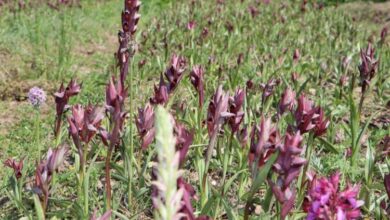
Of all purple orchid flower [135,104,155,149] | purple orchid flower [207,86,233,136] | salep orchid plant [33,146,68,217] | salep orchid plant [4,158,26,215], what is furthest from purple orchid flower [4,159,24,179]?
purple orchid flower [207,86,233,136]

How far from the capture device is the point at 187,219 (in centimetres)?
135

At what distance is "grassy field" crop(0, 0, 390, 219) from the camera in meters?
2.89

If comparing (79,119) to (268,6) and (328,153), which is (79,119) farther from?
(268,6)

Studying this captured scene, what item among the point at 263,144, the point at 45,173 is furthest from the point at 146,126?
the point at 263,144

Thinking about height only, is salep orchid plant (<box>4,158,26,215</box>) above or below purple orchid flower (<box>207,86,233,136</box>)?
below

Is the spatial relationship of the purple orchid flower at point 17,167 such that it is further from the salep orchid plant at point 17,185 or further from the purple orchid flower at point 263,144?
the purple orchid flower at point 263,144

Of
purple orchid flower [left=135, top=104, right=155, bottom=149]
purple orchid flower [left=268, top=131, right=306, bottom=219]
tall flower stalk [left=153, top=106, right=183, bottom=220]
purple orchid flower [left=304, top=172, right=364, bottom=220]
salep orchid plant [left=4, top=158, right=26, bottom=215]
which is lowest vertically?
salep orchid plant [left=4, top=158, right=26, bottom=215]

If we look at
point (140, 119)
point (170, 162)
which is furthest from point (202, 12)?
point (170, 162)

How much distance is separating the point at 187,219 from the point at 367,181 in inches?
72.7

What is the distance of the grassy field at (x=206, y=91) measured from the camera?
114 inches

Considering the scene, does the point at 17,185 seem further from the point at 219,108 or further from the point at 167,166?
the point at 167,166

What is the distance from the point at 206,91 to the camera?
505cm

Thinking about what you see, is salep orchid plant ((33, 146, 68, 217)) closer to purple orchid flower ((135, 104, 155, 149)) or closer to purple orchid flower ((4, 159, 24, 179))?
purple orchid flower ((4, 159, 24, 179))

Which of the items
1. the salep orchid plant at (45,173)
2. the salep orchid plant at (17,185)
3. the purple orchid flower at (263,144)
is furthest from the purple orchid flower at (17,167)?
the purple orchid flower at (263,144)
